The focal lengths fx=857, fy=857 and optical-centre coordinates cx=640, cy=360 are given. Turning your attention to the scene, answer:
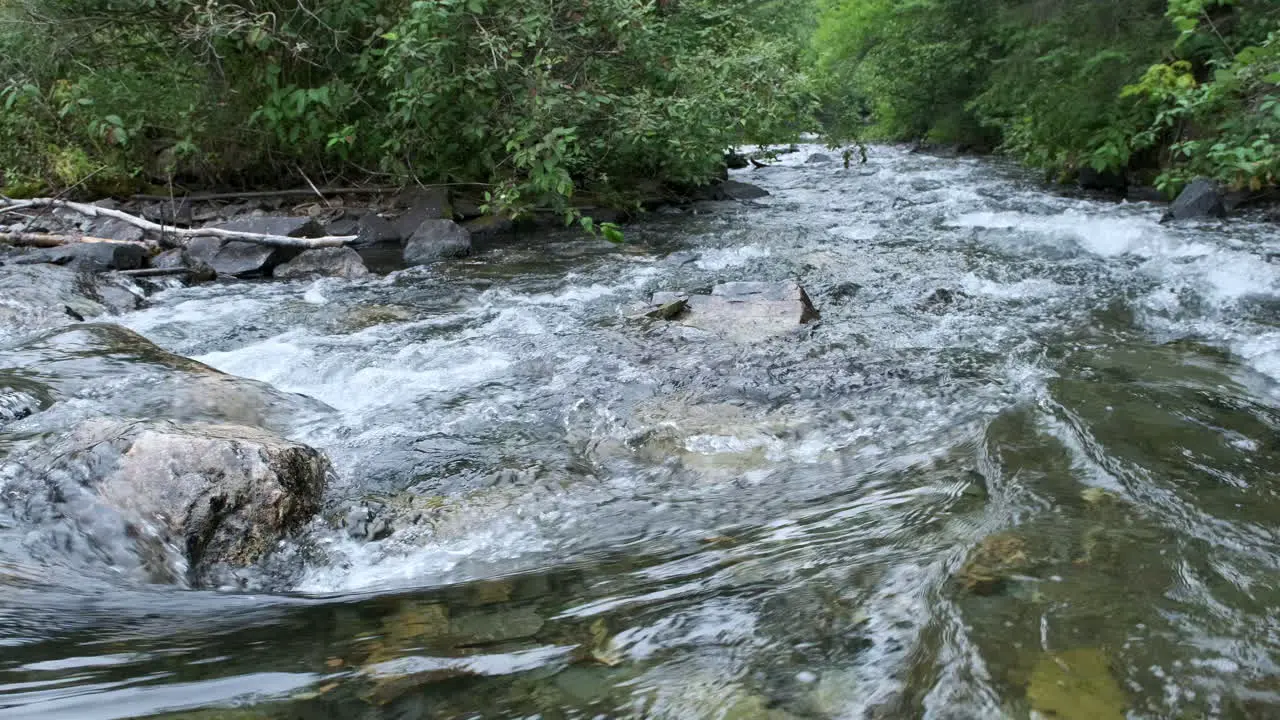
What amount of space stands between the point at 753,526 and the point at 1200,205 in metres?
8.22

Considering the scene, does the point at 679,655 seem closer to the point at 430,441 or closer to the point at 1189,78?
the point at 430,441

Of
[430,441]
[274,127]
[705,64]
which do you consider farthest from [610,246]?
[430,441]

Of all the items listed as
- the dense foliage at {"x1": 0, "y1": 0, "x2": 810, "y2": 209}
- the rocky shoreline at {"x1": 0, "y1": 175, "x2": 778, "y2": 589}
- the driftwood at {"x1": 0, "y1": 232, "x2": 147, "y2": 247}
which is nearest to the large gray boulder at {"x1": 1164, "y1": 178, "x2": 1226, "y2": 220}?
the dense foliage at {"x1": 0, "y1": 0, "x2": 810, "y2": 209}

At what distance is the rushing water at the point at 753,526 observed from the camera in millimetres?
2072

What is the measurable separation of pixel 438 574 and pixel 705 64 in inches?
364

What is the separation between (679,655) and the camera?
2271 millimetres

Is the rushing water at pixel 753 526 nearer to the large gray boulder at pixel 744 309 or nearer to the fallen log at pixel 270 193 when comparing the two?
the large gray boulder at pixel 744 309

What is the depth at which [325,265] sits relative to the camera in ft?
29.2

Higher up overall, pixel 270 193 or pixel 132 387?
pixel 270 193

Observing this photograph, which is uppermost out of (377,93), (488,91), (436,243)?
(377,93)

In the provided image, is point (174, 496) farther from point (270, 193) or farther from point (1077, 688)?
point (270, 193)

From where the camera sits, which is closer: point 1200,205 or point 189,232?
point 1200,205

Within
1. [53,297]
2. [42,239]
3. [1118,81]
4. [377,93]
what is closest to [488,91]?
[377,93]

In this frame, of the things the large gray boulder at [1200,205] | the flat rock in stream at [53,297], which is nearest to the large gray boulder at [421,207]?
the flat rock in stream at [53,297]
